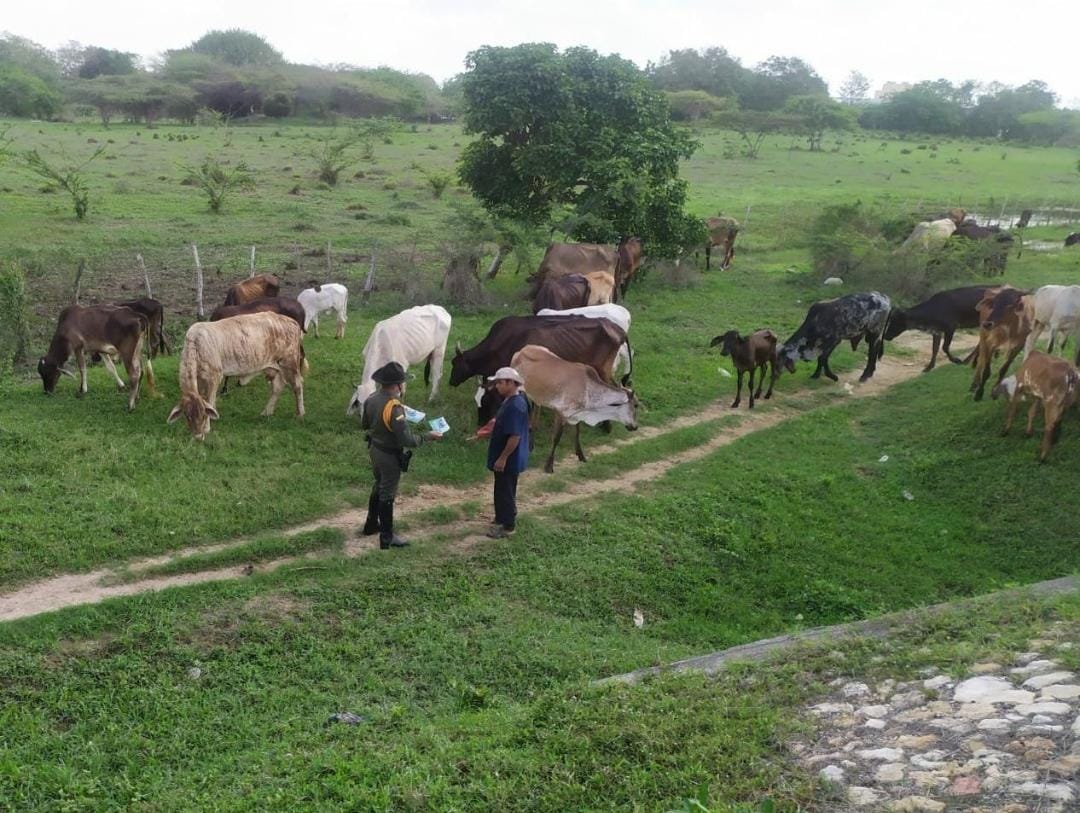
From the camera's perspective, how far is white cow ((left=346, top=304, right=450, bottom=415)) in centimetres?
1220

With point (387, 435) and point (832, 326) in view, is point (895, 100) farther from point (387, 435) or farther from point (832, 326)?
point (387, 435)

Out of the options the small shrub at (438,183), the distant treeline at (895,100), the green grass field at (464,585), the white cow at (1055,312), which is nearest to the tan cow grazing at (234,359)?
the green grass field at (464,585)

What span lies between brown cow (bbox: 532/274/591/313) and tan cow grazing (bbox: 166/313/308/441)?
16.0 feet

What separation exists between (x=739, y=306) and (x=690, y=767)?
58.6ft

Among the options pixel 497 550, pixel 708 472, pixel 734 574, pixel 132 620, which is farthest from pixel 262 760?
pixel 708 472

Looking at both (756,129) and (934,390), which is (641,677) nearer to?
(934,390)

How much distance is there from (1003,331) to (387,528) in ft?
36.7

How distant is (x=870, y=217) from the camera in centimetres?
2611

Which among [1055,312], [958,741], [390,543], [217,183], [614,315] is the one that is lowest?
[390,543]

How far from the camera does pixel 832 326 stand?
53.3 feet

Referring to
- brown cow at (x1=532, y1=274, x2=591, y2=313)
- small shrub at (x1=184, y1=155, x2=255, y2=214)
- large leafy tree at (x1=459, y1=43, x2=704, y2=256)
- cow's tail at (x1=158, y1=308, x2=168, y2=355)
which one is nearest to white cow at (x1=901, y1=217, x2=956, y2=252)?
large leafy tree at (x1=459, y1=43, x2=704, y2=256)

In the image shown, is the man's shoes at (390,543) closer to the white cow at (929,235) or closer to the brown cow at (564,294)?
the brown cow at (564,294)

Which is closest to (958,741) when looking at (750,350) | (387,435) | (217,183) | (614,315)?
(387,435)

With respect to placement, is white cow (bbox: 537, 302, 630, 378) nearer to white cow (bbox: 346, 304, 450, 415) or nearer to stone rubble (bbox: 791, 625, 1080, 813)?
white cow (bbox: 346, 304, 450, 415)
